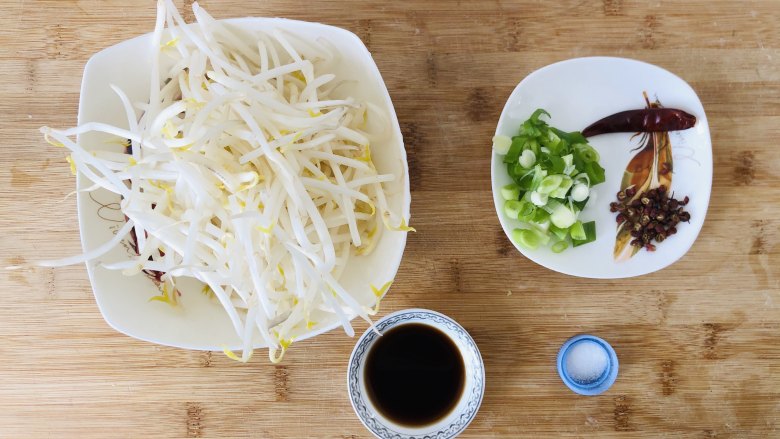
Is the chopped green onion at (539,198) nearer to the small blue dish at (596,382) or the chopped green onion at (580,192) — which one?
the chopped green onion at (580,192)

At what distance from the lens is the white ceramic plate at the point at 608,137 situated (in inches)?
69.4

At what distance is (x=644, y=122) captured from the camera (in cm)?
180

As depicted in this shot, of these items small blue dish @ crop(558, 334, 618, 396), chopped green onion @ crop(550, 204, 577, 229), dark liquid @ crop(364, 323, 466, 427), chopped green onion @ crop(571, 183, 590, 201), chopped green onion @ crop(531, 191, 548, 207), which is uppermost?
chopped green onion @ crop(571, 183, 590, 201)

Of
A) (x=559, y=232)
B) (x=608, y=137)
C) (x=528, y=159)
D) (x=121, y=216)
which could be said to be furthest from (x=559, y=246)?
(x=121, y=216)

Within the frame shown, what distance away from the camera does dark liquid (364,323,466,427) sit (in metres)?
1.74

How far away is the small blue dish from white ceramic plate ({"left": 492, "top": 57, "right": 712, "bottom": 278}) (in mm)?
198

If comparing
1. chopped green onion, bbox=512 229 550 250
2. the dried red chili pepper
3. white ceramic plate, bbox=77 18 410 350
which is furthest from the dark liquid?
the dried red chili pepper

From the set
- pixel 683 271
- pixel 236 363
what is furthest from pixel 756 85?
pixel 236 363

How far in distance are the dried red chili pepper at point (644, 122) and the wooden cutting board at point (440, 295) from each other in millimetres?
225

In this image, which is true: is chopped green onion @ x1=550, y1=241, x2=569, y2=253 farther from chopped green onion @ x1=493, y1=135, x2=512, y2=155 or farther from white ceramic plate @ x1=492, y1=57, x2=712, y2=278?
chopped green onion @ x1=493, y1=135, x2=512, y2=155

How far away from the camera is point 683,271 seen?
72.4 inches

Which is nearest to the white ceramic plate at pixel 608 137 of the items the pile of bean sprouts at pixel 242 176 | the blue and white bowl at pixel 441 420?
the blue and white bowl at pixel 441 420

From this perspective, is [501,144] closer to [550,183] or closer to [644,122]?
[550,183]

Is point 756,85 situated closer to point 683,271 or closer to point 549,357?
point 683,271
